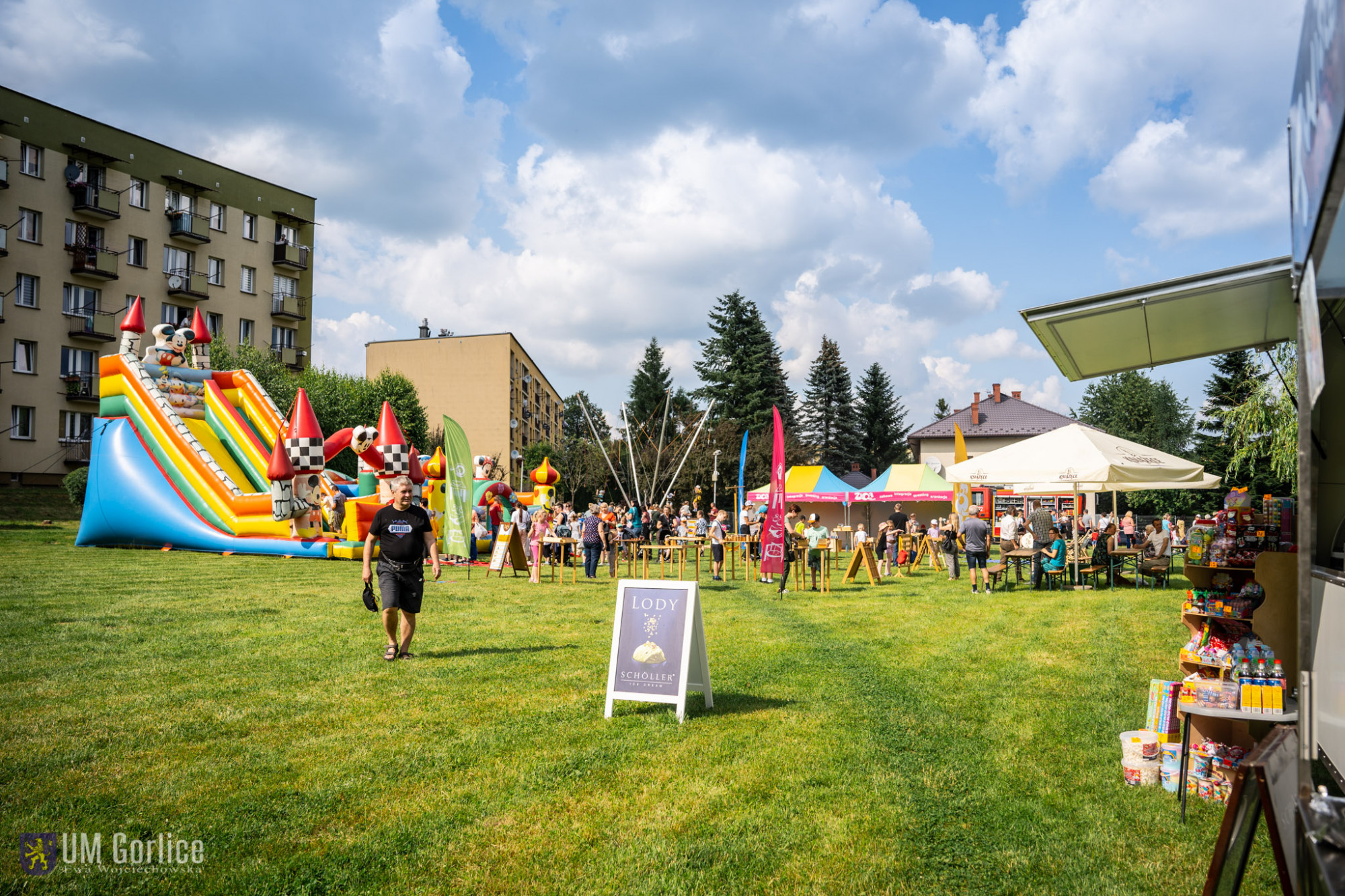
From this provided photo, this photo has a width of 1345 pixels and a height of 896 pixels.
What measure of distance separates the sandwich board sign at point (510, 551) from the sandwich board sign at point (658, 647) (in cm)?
1093

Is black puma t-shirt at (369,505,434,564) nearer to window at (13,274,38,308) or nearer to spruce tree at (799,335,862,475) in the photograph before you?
window at (13,274,38,308)

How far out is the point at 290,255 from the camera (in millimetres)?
43969

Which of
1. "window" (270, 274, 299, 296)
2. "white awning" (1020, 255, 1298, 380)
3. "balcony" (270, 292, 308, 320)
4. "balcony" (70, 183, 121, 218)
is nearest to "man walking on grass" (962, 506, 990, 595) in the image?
"white awning" (1020, 255, 1298, 380)

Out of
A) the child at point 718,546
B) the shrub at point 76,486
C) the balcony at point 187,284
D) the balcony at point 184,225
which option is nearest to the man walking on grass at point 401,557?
the child at point 718,546

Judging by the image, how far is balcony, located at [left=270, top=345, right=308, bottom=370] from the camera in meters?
44.3

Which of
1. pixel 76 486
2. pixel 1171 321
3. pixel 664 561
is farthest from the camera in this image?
pixel 76 486

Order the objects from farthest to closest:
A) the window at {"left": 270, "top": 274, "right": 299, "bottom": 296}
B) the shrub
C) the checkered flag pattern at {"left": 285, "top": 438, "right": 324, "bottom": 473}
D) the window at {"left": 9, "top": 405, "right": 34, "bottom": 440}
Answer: the window at {"left": 270, "top": 274, "right": 299, "bottom": 296} < the window at {"left": 9, "top": 405, "right": 34, "bottom": 440} < the shrub < the checkered flag pattern at {"left": 285, "top": 438, "right": 324, "bottom": 473}

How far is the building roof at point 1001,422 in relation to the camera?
2212 inches

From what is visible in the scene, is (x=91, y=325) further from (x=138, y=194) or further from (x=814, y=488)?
(x=814, y=488)

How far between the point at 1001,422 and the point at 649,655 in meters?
56.3

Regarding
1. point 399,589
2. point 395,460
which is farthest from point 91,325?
point 399,589

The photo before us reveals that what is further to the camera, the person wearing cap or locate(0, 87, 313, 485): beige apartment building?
locate(0, 87, 313, 485): beige apartment building

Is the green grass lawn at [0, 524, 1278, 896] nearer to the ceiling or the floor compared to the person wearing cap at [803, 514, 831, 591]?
nearer to the floor

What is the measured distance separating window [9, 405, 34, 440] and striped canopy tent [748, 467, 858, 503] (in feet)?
95.5
